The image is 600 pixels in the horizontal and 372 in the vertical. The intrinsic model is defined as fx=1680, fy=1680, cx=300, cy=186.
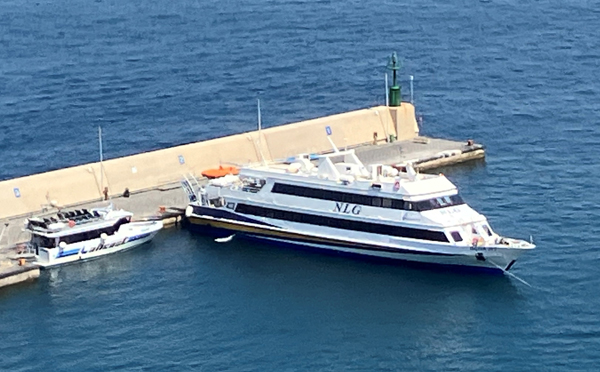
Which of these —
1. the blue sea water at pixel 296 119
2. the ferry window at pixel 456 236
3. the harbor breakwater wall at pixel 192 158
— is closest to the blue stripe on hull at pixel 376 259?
the blue sea water at pixel 296 119

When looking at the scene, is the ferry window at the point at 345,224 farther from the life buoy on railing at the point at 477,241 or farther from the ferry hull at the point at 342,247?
the life buoy on railing at the point at 477,241

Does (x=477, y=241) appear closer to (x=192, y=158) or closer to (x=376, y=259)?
(x=376, y=259)

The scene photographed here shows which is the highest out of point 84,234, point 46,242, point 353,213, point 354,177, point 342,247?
point 354,177

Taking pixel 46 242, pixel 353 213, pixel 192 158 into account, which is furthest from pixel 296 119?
pixel 46 242

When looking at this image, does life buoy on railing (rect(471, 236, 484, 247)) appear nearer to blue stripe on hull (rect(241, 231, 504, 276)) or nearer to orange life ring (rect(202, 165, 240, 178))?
blue stripe on hull (rect(241, 231, 504, 276))

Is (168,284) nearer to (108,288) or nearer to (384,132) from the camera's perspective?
(108,288)
